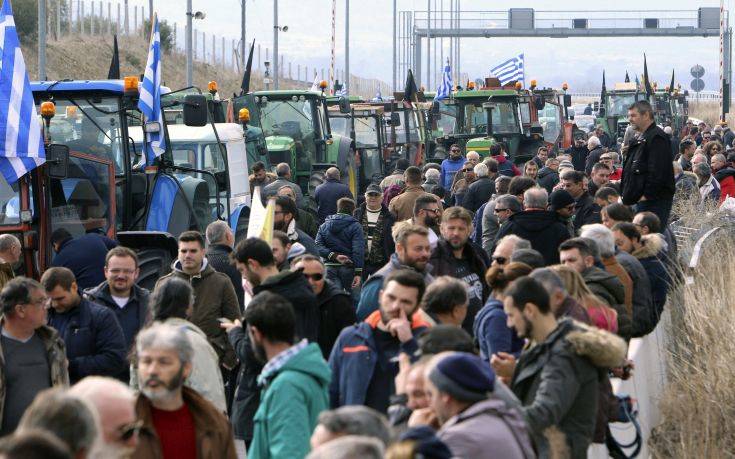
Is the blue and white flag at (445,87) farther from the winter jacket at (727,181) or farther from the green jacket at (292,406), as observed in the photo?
the green jacket at (292,406)

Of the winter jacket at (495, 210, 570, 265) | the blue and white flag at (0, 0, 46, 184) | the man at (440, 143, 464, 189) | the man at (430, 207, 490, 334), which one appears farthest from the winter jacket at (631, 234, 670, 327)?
the man at (440, 143, 464, 189)

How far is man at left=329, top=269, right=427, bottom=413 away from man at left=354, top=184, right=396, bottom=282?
19.2 feet

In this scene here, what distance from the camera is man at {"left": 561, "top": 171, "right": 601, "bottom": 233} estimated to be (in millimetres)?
13805

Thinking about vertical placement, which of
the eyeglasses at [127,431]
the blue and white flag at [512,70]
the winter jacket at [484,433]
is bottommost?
the winter jacket at [484,433]

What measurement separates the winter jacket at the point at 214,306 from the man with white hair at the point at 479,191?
7693mm

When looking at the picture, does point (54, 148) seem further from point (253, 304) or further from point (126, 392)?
point (126, 392)

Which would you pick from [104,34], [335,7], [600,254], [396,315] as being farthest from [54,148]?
[104,34]

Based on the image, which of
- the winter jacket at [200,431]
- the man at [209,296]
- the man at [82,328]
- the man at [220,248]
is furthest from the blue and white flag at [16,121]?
the winter jacket at [200,431]

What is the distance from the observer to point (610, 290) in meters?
8.61

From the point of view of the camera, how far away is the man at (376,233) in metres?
12.9

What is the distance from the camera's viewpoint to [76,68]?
57.8 metres

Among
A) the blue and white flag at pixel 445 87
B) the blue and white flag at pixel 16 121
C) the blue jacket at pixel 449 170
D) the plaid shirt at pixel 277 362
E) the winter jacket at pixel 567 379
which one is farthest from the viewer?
the blue and white flag at pixel 445 87

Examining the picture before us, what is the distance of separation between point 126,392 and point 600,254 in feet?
16.8

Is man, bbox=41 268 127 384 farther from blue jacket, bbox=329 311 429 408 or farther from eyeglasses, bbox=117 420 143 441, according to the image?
eyeglasses, bbox=117 420 143 441
